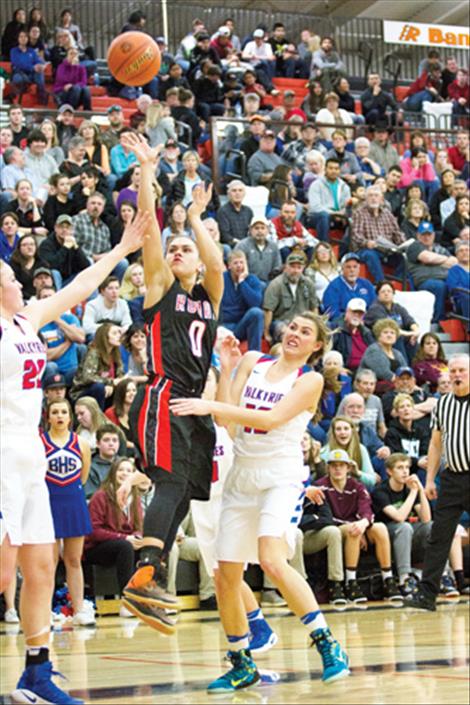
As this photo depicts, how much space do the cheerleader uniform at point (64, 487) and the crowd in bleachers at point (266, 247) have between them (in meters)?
0.47

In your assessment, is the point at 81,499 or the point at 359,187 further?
the point at 359,187

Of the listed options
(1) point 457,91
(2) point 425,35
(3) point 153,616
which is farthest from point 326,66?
(3) point 153,616

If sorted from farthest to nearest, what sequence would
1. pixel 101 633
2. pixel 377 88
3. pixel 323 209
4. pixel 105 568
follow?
pixel 377 88 < pixel 323 209 < pixel 105 568 < pixel 101 633

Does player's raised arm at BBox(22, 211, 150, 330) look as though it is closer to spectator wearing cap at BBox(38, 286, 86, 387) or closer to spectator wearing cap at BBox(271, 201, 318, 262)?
spectator wearing cap at BBox(38, 286, 86, 387)

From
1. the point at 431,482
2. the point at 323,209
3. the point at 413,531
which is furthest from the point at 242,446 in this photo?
the point at 323,209

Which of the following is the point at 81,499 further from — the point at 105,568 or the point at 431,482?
the point at 431,482

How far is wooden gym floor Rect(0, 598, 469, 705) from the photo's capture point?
232 inches

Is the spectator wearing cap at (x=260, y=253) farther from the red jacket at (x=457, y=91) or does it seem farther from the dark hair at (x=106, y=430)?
the red jacket at (x=457, y=91)

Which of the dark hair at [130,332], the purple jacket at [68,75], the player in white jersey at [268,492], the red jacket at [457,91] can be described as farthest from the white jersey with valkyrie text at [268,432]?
the red jacket at [457,91]

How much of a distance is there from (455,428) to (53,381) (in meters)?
3.80

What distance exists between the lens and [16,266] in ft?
41.8

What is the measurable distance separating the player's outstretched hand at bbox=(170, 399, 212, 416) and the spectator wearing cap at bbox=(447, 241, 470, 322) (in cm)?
1060

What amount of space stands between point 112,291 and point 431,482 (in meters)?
4.56

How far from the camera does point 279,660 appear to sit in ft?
24.4
